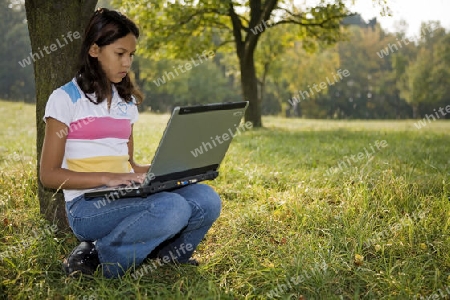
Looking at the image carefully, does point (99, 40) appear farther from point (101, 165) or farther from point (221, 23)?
point (221, 23)

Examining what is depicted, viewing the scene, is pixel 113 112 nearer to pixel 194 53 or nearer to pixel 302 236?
pixel 302 236

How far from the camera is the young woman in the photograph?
8.73 ft

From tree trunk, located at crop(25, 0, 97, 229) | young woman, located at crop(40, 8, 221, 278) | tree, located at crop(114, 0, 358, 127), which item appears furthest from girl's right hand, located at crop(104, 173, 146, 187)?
tree, located at crop(114, 0, 358, 127)

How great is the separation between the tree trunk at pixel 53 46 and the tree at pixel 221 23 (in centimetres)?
957

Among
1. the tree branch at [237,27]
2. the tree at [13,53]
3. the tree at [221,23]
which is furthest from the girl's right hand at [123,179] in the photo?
the tree at [13,53]

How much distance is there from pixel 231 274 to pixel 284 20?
46.7ft

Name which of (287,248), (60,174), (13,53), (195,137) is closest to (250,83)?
(287,248)

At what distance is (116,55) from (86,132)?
535 mm

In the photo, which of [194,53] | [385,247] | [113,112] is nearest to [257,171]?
[385,247]

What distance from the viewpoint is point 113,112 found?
2.96 meters

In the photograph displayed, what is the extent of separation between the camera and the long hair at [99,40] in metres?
2.75

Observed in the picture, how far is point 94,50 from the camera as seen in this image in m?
2.81

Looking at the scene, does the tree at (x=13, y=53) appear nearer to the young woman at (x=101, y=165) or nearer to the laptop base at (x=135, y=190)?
the young woman at (x=101, y=165)

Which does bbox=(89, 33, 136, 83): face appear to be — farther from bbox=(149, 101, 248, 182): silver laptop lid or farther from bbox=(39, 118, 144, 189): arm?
bbox=(149, 101, 248, 182): silver laptop lid
